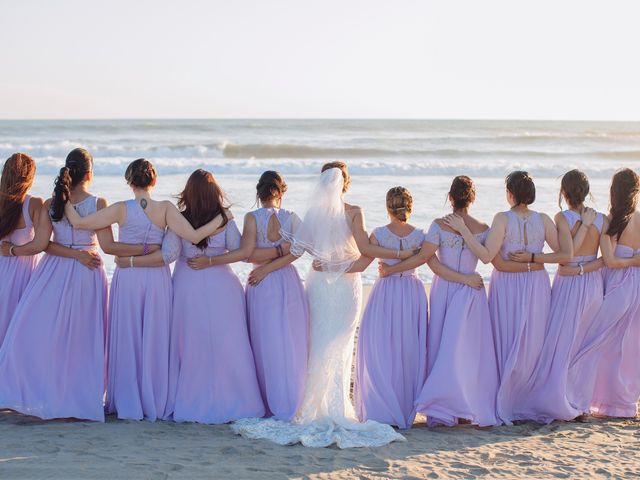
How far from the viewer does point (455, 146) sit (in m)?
33.1

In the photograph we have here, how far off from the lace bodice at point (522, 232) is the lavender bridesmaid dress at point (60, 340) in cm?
275

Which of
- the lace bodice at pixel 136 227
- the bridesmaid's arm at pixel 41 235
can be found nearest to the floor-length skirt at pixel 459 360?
the lace bodice at pixel 136 227

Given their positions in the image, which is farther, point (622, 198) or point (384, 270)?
point (622, 198)

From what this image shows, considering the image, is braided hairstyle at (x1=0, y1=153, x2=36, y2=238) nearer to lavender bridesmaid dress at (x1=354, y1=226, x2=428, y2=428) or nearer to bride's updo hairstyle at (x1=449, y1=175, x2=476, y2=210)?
lavender bridesmaid dress at (x1=354, y1=226, x2=428, y2=428)

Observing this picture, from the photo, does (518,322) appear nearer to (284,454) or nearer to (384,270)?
(384,270)

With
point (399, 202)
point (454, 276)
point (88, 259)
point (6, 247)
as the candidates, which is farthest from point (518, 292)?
point (6, 247)

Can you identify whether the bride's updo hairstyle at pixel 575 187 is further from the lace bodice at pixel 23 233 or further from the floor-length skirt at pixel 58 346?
the lace bodice at pixel 23 233

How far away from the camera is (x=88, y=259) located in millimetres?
5133

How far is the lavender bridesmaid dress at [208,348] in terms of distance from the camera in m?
5.16

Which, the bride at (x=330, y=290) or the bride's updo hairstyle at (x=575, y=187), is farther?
the bride's updo hairstyle at (x=575, y=187)

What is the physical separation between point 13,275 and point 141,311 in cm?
95

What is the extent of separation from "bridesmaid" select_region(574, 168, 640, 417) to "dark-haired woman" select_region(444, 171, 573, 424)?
39cm

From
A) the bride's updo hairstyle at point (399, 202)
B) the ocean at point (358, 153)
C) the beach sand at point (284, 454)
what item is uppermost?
the ocean at point (358, 153)

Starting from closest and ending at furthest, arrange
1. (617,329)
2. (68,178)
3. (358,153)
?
(68,178)
(617,329)
(358,153)
